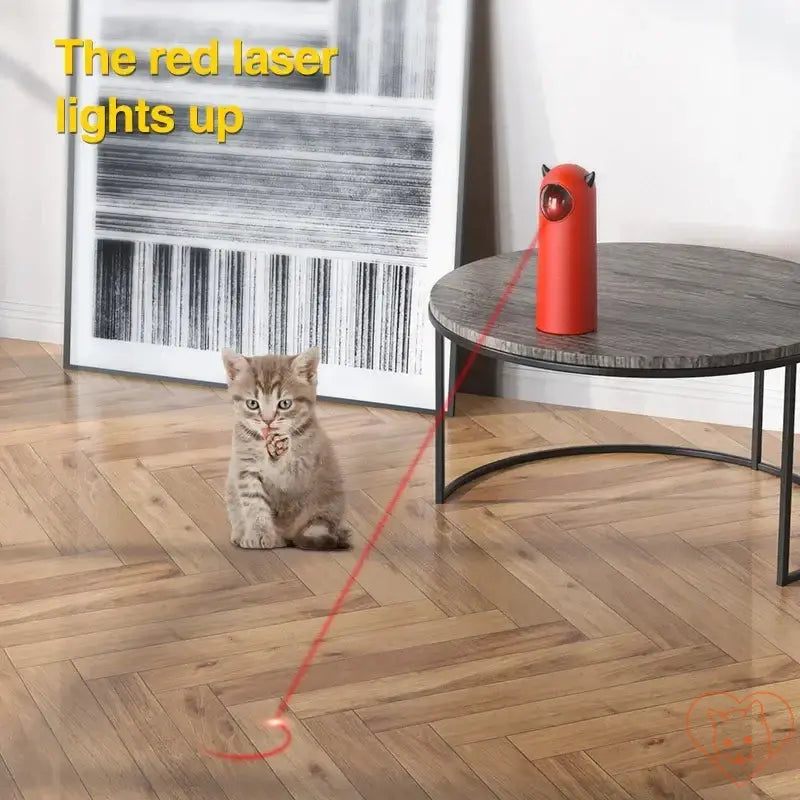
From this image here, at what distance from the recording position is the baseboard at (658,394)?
342 cm

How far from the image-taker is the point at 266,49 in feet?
11.5

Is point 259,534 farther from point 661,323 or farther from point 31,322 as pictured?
point 31,322

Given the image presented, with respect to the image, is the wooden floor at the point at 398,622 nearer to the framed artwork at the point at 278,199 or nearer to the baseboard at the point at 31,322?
the framed artwork at the point at 278,199

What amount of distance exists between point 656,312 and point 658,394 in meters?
0.86

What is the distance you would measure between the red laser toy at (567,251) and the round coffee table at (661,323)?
4 cm

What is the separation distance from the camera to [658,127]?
3.35 metres

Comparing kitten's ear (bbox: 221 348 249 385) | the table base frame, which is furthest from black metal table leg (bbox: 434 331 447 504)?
kitten's ear (bbox: 221 348 249 385)

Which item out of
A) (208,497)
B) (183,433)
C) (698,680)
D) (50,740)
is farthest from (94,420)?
(698,680)

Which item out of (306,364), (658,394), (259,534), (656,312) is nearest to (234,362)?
(306,364)

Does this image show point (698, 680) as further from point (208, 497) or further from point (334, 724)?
point (208, 497)

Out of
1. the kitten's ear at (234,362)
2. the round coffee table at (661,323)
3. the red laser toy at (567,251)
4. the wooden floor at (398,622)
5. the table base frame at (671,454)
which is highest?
the red laser toy at (567,251)

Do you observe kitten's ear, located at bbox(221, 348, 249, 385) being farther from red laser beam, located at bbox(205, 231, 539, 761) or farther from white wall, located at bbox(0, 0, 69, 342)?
white wall, located at bbox(0, 0, 69, 342)

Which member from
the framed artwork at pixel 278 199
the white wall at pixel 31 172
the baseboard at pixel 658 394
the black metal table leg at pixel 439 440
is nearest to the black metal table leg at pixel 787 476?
the black metal table leg at pixel 439 440

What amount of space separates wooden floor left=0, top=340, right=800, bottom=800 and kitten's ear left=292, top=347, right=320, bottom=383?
0.33 m
